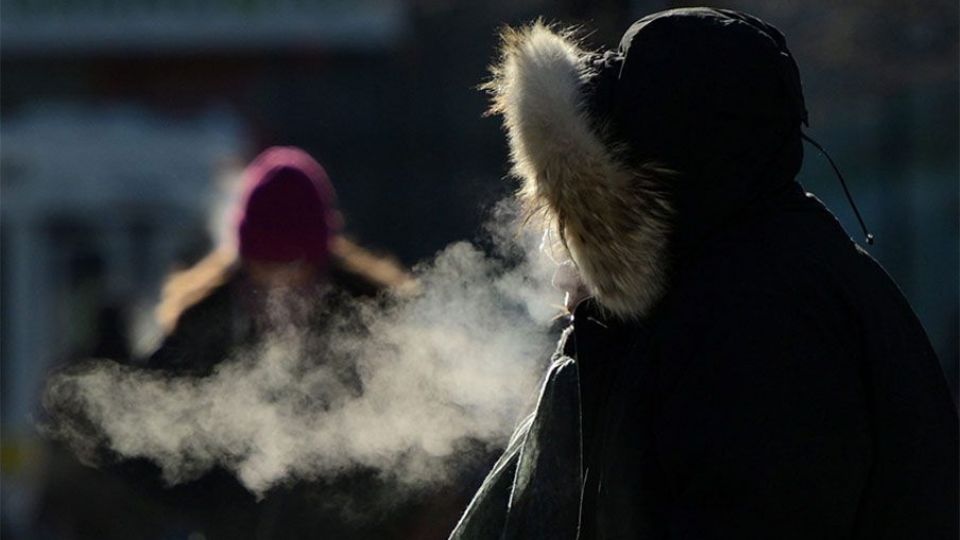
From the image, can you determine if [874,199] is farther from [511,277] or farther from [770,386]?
[770,386]

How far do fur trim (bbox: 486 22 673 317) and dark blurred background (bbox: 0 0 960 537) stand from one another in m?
4.89

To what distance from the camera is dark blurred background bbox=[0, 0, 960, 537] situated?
1063 cm

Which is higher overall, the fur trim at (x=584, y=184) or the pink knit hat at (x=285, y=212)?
the pink knit hat at (x=285, y=212)

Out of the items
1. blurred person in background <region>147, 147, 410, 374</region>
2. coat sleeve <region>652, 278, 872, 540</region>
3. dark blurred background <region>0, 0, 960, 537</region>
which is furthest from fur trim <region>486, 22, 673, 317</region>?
dark blurred background <region>0, 0, 960, 537</region>

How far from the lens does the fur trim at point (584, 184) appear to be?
2332mm

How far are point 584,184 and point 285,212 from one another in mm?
2328

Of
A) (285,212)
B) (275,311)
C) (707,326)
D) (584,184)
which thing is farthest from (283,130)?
(707,326)

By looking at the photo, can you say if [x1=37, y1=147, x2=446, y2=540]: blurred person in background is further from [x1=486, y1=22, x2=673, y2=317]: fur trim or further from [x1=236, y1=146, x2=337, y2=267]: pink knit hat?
[x1=486, y1=22, x2=673, y2=317]: fur trim

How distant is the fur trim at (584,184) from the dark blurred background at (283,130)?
4893mm

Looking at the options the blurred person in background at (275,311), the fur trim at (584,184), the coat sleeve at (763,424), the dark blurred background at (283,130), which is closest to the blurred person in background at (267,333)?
the blurred person in background at (275,311)

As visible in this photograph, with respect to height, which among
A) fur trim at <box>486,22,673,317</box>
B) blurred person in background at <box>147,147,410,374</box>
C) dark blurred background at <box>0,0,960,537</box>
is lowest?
fur trim at <box>486,22,673,317</box>

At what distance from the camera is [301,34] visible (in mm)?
16125

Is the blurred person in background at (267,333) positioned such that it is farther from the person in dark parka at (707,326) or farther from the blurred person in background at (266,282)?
the person in dark parka at (707,326)

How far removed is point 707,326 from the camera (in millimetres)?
2230
